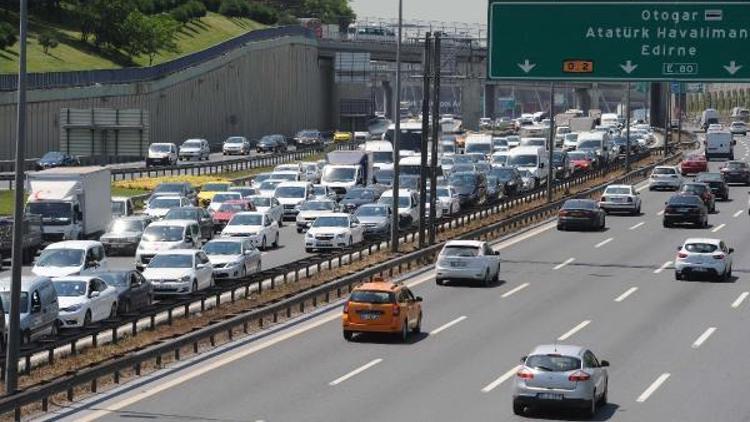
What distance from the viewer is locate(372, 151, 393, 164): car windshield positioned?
3533 inches

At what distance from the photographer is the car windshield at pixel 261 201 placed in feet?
226

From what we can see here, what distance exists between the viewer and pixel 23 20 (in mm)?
26781

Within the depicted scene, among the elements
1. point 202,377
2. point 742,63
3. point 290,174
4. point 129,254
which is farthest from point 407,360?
point 290,174

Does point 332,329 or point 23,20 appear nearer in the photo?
point 23,20

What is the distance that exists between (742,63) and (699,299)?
6695mm

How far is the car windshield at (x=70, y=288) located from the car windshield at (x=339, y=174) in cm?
4116

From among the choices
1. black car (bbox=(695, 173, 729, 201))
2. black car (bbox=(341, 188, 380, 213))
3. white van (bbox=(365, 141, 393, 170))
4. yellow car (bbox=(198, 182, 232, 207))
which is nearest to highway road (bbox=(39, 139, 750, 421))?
black car (bbox=(341, 188, 380, 213))

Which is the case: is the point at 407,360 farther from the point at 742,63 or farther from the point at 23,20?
the point at 742,63

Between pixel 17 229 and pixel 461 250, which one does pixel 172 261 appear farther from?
pixel 17 229

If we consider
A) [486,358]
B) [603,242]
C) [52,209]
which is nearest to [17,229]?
[486,358]

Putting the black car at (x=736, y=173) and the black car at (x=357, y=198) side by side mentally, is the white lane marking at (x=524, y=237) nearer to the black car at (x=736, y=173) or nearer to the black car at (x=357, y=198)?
the black car at (x=357, y=198)

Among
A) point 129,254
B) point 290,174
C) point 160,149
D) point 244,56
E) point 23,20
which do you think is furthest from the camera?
point 244,56

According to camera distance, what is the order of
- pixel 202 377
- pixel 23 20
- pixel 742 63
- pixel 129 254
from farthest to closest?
pixel 129 254 < pixel 742 63 < pixel 202 377 < pixel 23 20

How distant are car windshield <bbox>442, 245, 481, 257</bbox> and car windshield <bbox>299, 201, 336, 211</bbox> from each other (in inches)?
712
